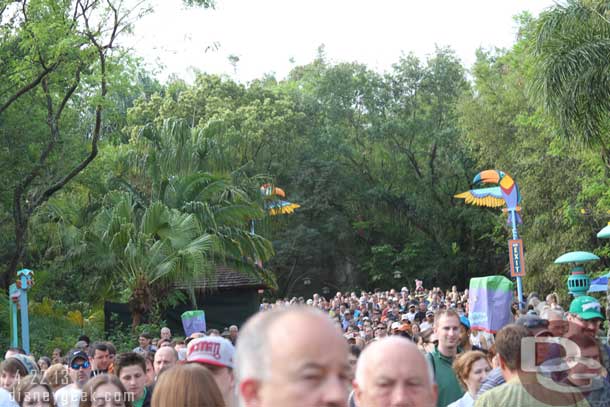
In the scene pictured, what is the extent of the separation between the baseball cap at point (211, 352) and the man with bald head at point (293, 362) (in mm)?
1954

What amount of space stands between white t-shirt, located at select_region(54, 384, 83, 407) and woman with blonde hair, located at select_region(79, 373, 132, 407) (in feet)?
4.22

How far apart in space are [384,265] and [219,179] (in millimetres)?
25397

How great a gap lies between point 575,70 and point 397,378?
63.7ft

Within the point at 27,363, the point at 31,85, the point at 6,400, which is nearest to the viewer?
the point at 6,400

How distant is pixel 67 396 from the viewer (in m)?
7.18

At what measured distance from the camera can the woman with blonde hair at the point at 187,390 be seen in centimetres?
346

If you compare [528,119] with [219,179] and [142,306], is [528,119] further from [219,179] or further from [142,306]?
[142,306]

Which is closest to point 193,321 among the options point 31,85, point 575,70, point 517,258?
point 31,85

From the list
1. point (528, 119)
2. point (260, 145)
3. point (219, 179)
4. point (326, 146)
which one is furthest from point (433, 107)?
point (219, 179)

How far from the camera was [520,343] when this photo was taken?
4.89 meters

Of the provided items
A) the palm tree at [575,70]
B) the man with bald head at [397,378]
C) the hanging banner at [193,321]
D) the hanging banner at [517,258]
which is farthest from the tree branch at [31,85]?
the man with bald head at [397,378]

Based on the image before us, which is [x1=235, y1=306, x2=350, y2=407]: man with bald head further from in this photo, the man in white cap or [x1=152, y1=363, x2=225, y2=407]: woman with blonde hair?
the man in white cap

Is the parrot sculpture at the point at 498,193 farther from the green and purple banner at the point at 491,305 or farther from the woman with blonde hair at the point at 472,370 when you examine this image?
the woman with blonde hair at the point at 472,370

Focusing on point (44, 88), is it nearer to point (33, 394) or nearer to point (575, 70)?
point (575, 70)
